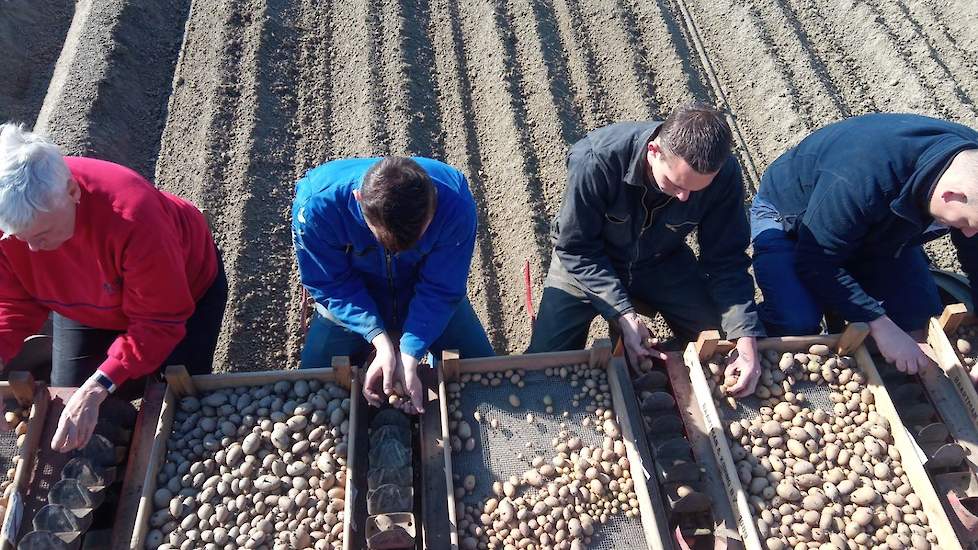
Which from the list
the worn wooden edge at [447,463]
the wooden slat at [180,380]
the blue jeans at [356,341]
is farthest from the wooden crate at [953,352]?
the wooden slat at [180,380]

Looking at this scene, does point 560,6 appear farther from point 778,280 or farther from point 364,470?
point 364,470

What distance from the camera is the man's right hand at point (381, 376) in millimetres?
2623

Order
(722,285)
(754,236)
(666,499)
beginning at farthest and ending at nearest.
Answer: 1. (754,236)
2. (722,285)
3. (666,499)

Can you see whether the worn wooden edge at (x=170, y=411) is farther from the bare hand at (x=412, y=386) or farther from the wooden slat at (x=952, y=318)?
the wooden slat at (x=952, y=318)

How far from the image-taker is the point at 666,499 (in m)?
2.46

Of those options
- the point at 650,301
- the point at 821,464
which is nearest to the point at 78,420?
the point at 650,301

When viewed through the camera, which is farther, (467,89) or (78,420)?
(467,89)

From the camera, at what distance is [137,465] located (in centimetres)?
244

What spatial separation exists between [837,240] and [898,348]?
1.78 feet

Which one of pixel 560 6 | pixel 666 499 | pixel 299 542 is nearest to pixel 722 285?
pixel 666 499

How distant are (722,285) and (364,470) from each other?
1898mm

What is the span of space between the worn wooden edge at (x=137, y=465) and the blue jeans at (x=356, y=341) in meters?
0.72

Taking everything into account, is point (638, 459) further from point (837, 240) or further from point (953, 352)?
point (953, 352)

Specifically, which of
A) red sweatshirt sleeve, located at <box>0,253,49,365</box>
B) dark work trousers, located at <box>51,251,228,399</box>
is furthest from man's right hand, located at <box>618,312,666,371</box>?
red sweatshirt sleeve, located at <box>0,253,49,365</box>
